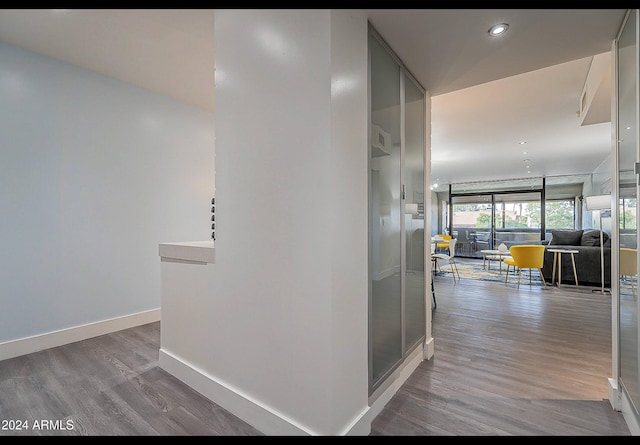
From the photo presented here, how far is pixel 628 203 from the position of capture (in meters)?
1.73

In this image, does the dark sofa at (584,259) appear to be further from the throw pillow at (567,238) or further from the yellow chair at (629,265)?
the yellow chair at (629,265)

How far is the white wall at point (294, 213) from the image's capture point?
1444 millimetres

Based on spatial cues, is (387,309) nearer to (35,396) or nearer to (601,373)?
(601,373)

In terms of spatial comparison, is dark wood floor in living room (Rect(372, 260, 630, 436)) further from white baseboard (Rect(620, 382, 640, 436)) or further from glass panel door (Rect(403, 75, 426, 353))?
glass panel door (Rect(403, 75, 426, 353))

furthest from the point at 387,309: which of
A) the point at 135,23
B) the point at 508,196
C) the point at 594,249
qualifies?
the point at 508,196

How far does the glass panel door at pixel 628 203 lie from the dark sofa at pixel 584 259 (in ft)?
15.5

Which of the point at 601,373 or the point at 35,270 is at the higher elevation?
the point at 35,270

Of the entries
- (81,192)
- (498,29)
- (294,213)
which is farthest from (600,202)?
(81,192)

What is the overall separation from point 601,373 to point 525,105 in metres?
3.27

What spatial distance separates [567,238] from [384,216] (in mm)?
6694

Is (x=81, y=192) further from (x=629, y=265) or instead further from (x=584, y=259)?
(x=584, y=259)

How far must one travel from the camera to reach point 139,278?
3.46 meters

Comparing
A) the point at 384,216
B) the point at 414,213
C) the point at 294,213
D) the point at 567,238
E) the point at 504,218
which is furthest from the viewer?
the point at 504,218

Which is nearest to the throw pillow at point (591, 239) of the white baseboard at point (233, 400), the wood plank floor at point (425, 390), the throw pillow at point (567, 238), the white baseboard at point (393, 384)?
the throw pillow at point (567, 238)
